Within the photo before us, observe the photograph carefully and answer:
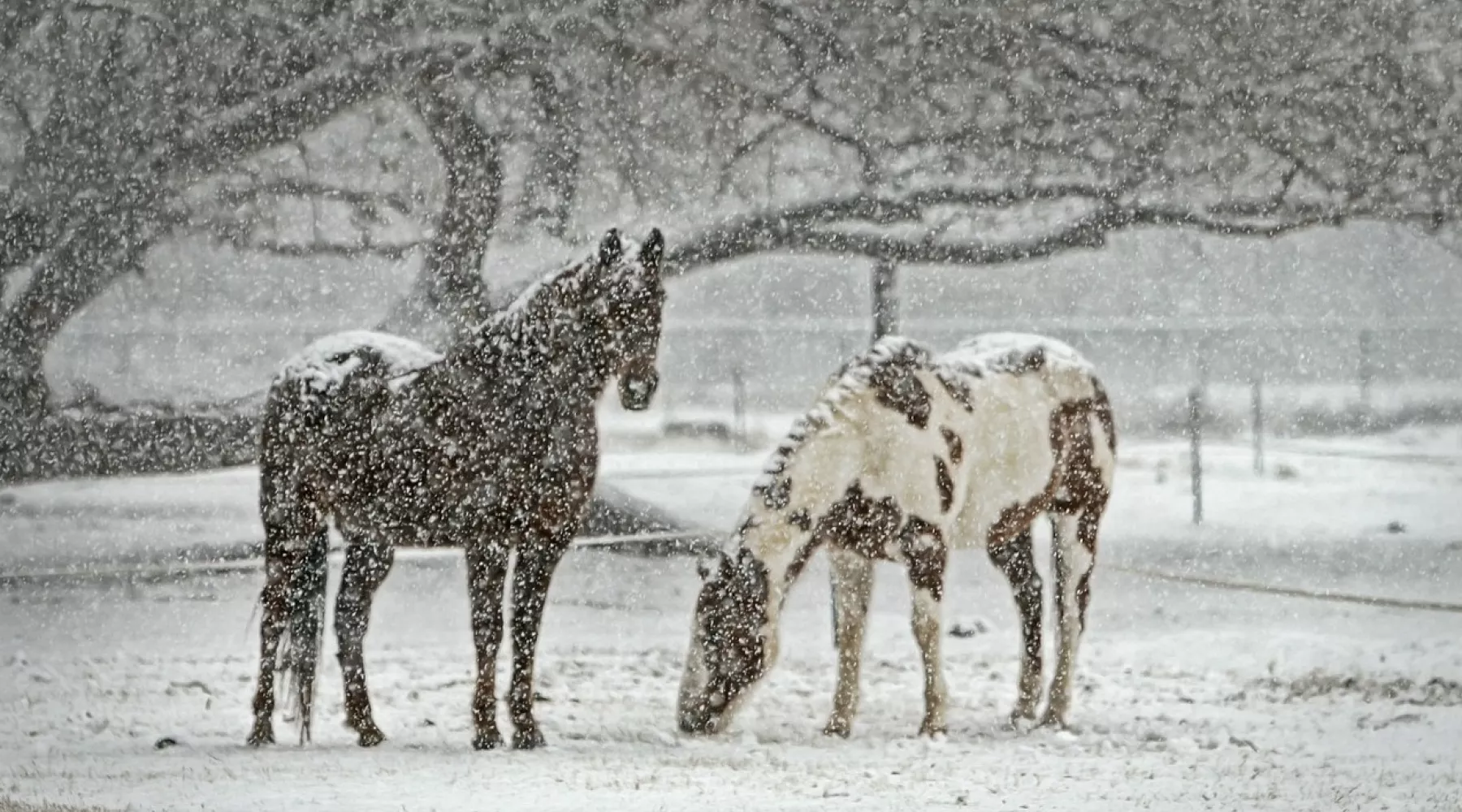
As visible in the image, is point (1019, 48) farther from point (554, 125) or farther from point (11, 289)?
point (11, 289)

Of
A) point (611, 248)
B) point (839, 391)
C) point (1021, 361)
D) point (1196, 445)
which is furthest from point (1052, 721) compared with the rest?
point (611, 248)

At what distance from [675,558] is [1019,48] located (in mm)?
1811

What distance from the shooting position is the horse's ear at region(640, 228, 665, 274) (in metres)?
3.34

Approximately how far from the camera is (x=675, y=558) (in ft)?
15.6

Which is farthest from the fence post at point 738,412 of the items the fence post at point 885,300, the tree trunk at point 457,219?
the tree trunk at point 457,219

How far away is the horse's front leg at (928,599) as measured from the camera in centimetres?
358

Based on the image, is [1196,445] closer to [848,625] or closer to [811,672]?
[811,672]

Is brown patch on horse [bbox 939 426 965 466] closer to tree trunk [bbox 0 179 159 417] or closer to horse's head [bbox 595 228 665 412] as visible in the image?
horse's head [bbox 595 228 665 412]

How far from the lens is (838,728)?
12.2 ft

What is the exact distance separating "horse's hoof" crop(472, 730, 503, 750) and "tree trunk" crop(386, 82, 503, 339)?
1.23 metres

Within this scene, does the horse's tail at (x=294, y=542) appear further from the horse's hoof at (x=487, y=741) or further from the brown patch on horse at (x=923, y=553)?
the brown patch on horse at (x=923, y=553)

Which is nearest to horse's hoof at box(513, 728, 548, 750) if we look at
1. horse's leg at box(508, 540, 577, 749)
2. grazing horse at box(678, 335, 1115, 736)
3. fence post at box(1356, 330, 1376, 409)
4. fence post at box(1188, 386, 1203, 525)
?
horse's leg at box(508, 540, 577, 749)

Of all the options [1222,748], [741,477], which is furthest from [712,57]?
[1222,748]

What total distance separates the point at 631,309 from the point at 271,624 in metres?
1.12
